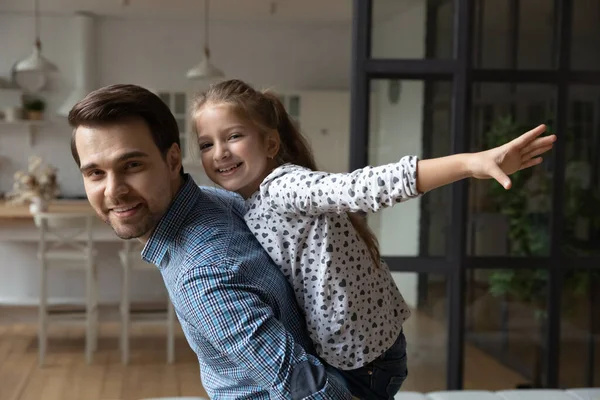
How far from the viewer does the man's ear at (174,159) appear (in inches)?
53.6

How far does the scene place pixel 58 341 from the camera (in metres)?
5.96

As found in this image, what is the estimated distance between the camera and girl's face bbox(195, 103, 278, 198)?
149 centimetres

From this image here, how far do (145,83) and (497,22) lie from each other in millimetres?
6213

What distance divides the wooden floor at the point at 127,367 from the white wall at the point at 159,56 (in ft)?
8.57

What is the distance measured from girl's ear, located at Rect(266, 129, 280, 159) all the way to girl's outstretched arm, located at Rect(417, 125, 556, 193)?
427 millimetres

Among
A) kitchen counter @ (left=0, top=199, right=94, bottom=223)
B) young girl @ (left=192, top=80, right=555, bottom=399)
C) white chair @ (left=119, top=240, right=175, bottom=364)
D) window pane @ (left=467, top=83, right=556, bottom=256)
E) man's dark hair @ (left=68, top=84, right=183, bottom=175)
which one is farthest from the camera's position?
kitchen counter @ (left=0, top=199, right=94, bottom=223)

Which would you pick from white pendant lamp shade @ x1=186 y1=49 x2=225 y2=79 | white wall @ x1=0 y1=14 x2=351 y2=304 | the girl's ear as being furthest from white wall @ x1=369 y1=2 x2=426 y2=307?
white wall @ x1=0 y1=14 x2=351 y2=304

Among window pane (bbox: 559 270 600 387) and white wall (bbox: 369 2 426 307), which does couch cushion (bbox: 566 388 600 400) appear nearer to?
window pane (bbox: 559 270 600 387)

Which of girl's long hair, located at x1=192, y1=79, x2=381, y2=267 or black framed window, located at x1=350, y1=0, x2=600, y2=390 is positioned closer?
girl's long hair, located at x1=192, y1=79, x2=381, y2=267

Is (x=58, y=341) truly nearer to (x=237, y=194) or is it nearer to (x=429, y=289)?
(x=429, y=289)

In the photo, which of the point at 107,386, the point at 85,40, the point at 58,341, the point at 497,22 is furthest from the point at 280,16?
the point at 497,22

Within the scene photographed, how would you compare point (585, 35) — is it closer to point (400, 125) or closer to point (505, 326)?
point (400, 125)

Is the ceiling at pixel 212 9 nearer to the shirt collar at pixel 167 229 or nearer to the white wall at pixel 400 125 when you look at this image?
the white wall at pixel 400 125

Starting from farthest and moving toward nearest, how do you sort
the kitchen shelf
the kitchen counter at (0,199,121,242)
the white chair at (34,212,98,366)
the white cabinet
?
the white cabinet < the kitchen shelf < the kitchen counter at (0,199,121,242) < the white chair at (34,212,98,366)
